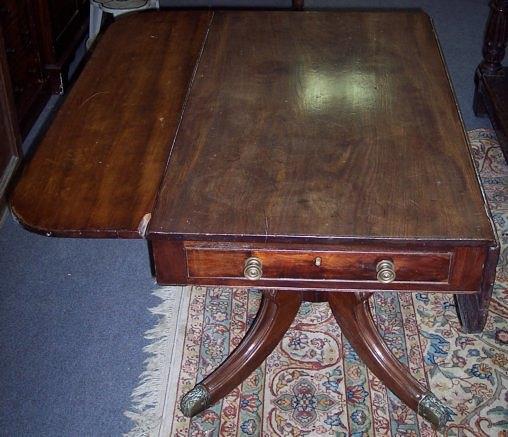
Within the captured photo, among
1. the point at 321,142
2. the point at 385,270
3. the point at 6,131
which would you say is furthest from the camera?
the point at 6,131

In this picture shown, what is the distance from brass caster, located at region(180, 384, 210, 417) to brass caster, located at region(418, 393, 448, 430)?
481 millimetres

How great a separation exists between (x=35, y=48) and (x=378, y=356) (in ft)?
5.91

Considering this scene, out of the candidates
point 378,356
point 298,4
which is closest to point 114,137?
point 378,356

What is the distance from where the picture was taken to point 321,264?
1.35 m

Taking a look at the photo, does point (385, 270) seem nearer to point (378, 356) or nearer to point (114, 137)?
point (378, 356)

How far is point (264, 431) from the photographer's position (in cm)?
174

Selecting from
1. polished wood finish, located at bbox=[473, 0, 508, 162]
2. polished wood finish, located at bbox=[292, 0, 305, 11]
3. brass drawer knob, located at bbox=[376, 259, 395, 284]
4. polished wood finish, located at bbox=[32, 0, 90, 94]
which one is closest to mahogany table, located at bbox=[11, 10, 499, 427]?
brass drawer knob, located at bbox=[376, 259, 395, 284]

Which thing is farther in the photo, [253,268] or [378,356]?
Result: [378,356]

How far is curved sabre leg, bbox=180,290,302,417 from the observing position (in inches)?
68.1

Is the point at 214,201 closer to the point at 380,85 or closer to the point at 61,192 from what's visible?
the point at 61,192

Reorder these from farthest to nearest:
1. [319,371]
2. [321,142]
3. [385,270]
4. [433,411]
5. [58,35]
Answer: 1. [58,35]
2. [319,371]
3. [433,411]
4. [321,142]
5. [385,270]

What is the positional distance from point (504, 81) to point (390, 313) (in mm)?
1155

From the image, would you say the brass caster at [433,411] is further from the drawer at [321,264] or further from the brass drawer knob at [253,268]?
the brass drawer knob at [253,268]

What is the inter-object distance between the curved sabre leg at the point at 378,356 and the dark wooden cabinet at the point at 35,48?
136cm
